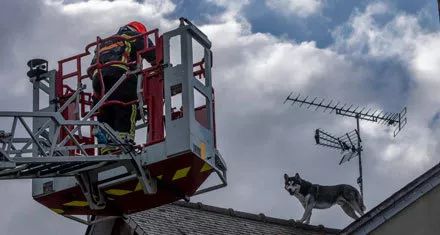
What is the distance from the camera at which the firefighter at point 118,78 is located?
826 inches

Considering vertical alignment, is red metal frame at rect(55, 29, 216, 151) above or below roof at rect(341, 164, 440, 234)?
above

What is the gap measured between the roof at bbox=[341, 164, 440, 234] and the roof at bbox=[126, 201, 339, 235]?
16.3 ft

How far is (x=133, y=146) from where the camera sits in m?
20.4

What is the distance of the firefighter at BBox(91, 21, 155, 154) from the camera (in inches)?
826

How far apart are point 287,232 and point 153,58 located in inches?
245

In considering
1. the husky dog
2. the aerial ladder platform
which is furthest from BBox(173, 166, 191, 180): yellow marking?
the husky dog

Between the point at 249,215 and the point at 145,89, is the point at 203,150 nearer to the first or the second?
the point at 145,89

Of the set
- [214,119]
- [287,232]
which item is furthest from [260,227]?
[214,119]

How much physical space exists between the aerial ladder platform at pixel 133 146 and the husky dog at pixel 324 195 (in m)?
6.06

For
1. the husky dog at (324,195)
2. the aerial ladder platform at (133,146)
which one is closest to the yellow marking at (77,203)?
the aerial ladder platform at (133,146)

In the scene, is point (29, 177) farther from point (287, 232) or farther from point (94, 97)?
point (287, 232)

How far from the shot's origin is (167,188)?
20891mm

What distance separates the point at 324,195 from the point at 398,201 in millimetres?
7784

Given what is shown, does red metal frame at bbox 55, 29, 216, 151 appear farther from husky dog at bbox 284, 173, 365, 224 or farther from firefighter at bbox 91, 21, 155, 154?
husky dog at bbox 284, 173, 365, 224
